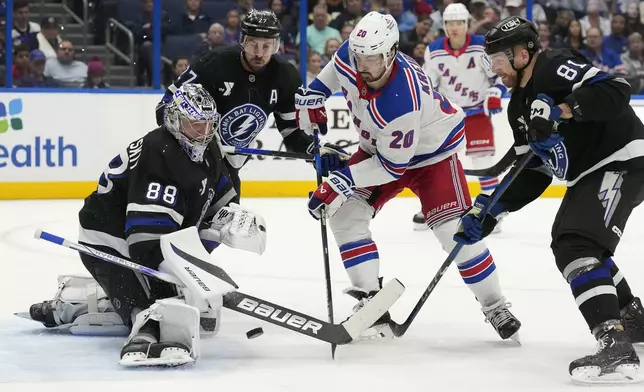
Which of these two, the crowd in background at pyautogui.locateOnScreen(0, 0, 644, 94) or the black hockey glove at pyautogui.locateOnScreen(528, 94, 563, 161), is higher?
the black hockey glove at pyautogui.locateOnScreen(528, 94, 563, 161)

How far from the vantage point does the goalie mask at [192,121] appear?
3.18 m

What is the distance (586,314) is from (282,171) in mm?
4628

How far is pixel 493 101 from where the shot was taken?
6.09 meters

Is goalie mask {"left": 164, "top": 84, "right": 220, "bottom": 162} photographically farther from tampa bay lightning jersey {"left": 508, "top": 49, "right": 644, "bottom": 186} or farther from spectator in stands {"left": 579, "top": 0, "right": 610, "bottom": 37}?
spectator in stands {"left": 579, "top": 0, "right": 610, "bottom": 37}

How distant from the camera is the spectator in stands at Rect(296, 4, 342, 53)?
771cm

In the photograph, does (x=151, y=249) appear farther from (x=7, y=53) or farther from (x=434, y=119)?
(x=7, y=53)

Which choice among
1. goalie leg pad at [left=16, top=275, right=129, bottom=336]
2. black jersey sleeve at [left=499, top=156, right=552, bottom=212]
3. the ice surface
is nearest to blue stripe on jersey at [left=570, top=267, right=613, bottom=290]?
the ice surface

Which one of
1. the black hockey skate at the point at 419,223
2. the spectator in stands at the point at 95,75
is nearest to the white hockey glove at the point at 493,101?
the black hockey skate at the point at 419,223

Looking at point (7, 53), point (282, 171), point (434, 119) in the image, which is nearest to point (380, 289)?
point (434, 119)

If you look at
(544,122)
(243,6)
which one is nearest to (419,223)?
(243,6)

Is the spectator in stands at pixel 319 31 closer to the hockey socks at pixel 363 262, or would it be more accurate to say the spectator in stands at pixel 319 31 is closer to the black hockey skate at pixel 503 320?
the hockey socks at pixel 363 262

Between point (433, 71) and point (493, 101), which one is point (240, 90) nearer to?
point (493, 101)

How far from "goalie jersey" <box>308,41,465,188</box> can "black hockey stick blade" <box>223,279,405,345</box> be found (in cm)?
39

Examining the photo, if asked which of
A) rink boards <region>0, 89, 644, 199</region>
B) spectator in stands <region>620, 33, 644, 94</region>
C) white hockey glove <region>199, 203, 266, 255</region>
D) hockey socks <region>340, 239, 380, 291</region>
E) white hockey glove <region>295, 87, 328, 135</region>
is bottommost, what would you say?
rink boards <region>0, 89, 644, 199</region>
